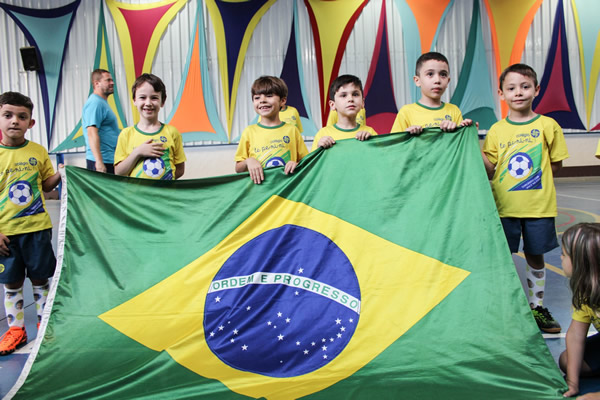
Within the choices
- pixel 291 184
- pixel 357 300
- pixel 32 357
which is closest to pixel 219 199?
pixel 291 184

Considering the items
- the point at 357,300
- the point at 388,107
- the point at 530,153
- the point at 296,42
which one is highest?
the point at 296,42

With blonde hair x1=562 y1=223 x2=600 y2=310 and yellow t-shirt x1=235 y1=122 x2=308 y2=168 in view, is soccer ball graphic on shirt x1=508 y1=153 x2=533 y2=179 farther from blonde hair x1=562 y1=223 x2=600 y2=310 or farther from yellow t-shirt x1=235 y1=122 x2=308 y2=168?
yellow t-shirt x1=235 y1=122 x2=308 y2=168

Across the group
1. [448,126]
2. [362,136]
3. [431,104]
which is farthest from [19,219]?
[431,104]

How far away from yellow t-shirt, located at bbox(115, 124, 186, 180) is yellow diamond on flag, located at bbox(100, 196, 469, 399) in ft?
2.60

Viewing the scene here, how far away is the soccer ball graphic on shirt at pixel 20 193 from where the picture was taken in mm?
2479

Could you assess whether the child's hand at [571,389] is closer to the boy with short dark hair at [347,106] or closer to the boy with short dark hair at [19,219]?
the boy with short dark hair at [347,106]

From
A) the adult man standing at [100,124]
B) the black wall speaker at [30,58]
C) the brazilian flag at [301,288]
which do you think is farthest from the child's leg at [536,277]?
the black wall speaker at [30,58]

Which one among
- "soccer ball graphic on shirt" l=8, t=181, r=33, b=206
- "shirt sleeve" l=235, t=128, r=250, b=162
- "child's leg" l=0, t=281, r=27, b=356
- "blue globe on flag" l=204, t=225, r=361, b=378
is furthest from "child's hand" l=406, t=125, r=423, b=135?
"child's leg" l=0, t=281, r=27, b=356

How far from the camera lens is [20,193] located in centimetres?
250

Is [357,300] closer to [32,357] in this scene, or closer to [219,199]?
[219,199]

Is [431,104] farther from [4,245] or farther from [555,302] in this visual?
[4,245]

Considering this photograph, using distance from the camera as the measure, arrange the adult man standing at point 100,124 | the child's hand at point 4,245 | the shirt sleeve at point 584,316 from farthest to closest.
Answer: the adult man standing at point 100,124, the child's hand at point 4,245, the shirt sleeve at point 584,316

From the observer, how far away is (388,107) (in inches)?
388

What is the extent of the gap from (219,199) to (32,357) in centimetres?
105
